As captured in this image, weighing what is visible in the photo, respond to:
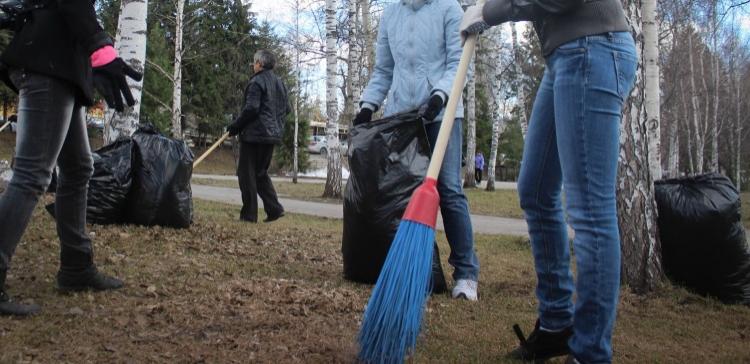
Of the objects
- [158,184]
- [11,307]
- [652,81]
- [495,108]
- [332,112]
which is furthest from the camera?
[495,108]

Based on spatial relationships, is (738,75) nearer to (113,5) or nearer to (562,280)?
(113,5)

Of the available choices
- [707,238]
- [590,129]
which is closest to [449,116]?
[590,129]

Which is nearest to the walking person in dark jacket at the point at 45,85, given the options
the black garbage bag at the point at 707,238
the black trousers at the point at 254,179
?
the black garbage bag at the point at 707,238

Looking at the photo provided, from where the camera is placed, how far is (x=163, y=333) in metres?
2.60

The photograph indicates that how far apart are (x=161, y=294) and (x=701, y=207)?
313 centimetres

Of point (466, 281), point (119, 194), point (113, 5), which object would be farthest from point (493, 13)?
point (113, 5)

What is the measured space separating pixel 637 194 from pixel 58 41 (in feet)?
10.6

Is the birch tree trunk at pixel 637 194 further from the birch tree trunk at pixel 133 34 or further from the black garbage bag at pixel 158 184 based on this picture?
the birch tree trunk at pixel 133 34

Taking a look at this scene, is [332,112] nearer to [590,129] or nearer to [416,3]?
[416,3]

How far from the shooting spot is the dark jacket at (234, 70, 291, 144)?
23.0ft

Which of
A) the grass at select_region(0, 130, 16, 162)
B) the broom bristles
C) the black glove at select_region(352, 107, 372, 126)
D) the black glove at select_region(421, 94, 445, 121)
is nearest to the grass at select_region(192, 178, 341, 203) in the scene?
the black glove at select_region(352, 107, 372, 126)

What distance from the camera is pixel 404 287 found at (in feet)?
7.41

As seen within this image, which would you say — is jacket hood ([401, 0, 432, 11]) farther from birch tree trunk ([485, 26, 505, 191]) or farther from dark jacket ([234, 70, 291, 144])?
birch tree trunk ([485, 26, 505, 191])

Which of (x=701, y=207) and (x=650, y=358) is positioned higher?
(x=701, y=207)
